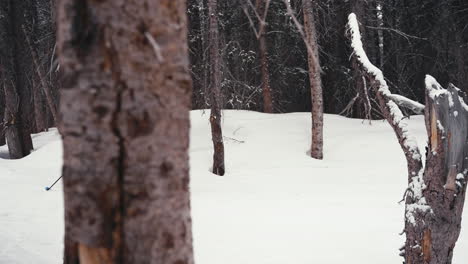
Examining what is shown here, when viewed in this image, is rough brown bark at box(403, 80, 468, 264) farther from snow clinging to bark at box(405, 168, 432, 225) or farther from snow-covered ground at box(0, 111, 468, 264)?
snow-covered ground at box(0, 111, 468, 264)

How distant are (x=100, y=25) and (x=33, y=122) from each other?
69.6ft

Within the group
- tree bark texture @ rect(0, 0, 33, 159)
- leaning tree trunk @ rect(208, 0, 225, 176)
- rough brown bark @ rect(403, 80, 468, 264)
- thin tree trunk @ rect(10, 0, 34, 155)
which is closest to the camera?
rough brown bark @ rect(403, 80, 468, 264)

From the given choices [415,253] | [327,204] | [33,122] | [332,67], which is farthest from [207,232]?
[33,122]

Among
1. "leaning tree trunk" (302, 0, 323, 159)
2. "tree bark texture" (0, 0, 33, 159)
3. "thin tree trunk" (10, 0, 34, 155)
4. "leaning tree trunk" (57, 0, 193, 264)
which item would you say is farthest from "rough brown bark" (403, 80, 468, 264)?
"thin tree trunk" (10, 0, 34, 155)

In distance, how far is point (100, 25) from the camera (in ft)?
Result: 3.32

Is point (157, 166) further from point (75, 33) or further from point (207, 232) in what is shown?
point (207, 232)

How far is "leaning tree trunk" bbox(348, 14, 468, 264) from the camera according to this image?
10.3 ft

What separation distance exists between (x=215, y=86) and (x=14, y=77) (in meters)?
6.70

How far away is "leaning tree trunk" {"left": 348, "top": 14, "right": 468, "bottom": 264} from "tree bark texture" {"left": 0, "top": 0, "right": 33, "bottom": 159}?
1162 cm

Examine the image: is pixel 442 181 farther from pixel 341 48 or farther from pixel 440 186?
pixel 341 48

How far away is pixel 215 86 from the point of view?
8961 mm

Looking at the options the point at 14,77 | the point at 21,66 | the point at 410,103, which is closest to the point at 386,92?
the point at 410,103

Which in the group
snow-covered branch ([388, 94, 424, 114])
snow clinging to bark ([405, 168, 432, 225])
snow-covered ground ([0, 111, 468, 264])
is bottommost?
snow-covered ground ([0, 111, 468, 264])

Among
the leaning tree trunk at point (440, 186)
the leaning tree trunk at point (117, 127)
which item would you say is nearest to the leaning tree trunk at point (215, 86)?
the leaning tree trunk at point (440, 186)
